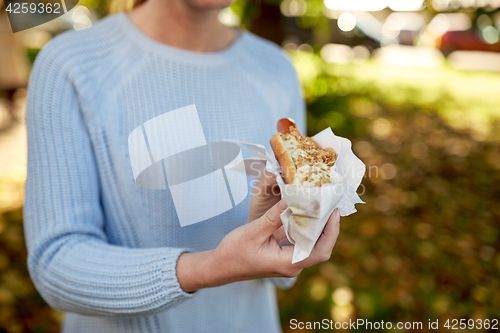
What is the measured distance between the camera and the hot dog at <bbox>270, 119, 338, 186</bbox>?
3.31 ft

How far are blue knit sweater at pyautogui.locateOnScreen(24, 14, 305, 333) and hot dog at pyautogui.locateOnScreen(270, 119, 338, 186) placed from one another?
0.13 meters

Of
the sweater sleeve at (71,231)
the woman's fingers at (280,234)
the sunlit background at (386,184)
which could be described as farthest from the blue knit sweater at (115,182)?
the sunlit background at (386,184)

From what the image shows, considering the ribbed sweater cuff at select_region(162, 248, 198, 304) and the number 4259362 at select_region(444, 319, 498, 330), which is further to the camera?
the number 4259362 at select_region(444, 319, 498, 330)

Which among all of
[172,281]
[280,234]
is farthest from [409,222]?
[172,281]

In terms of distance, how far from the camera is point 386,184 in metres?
5.18

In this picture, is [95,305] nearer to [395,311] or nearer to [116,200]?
[116,200]

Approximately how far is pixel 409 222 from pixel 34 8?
4.07 m

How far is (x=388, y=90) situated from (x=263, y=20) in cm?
620

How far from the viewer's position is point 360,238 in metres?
4.04

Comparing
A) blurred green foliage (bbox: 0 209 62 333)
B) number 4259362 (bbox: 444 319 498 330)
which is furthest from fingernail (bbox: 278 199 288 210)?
number 4259362 (bbox: 444 319 498 330)

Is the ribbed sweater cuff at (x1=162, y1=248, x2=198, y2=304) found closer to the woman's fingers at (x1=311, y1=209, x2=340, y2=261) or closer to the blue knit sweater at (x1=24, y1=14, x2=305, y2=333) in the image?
the blue knit sweater at (x1=24, y1=14, x2=305, y2=333)

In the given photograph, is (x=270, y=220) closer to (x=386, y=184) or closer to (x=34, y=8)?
(x=34, y=8)

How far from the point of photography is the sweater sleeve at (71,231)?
3.34 ft

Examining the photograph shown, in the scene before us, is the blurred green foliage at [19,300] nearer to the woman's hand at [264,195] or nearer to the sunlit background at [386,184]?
the sunlit background at [386,184]
